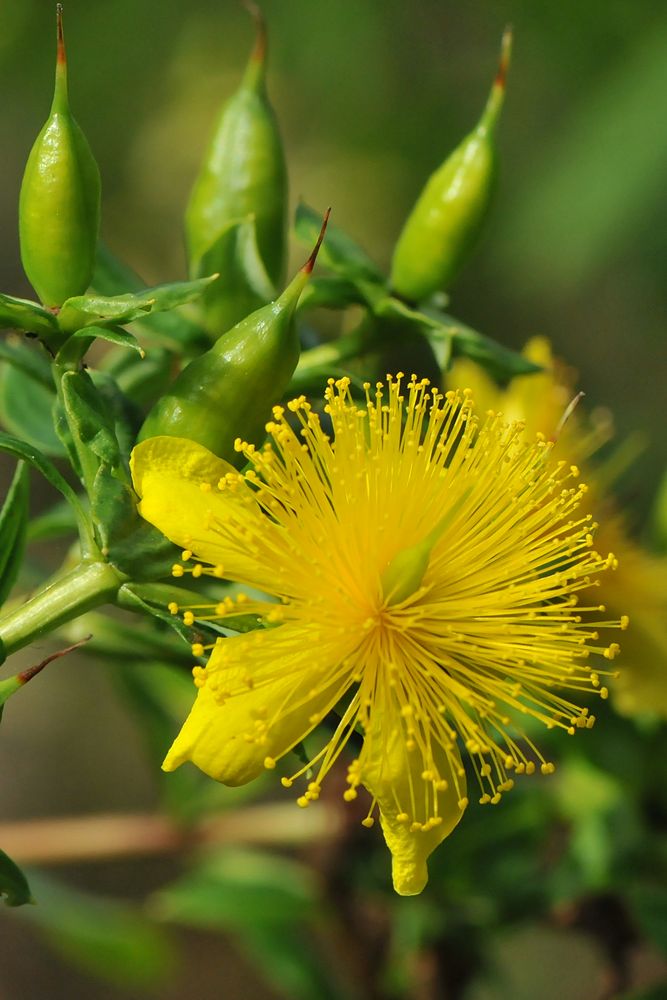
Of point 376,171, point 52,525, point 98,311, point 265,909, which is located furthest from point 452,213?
point 376,171

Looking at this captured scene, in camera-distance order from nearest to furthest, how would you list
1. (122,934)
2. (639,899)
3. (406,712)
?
(406,712), (639,899), (122,934)

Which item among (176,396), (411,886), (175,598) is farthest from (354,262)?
(411,886)

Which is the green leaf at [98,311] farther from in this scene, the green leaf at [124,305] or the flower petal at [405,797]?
the flower petal at [405,797]

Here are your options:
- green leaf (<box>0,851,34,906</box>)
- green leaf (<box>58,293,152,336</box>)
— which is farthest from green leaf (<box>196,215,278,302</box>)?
green leaf (<box>0,851,34,906</box>)

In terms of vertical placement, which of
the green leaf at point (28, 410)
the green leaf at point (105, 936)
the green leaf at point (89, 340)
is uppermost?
the green leaf at point (89, 340)

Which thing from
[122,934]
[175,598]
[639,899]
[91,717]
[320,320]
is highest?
[175,598]

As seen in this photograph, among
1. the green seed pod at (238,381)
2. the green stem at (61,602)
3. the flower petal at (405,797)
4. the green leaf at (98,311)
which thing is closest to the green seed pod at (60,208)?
the green leaf at (98,311)

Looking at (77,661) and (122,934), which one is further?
(77,661)

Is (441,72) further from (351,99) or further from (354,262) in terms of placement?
(354,262)
